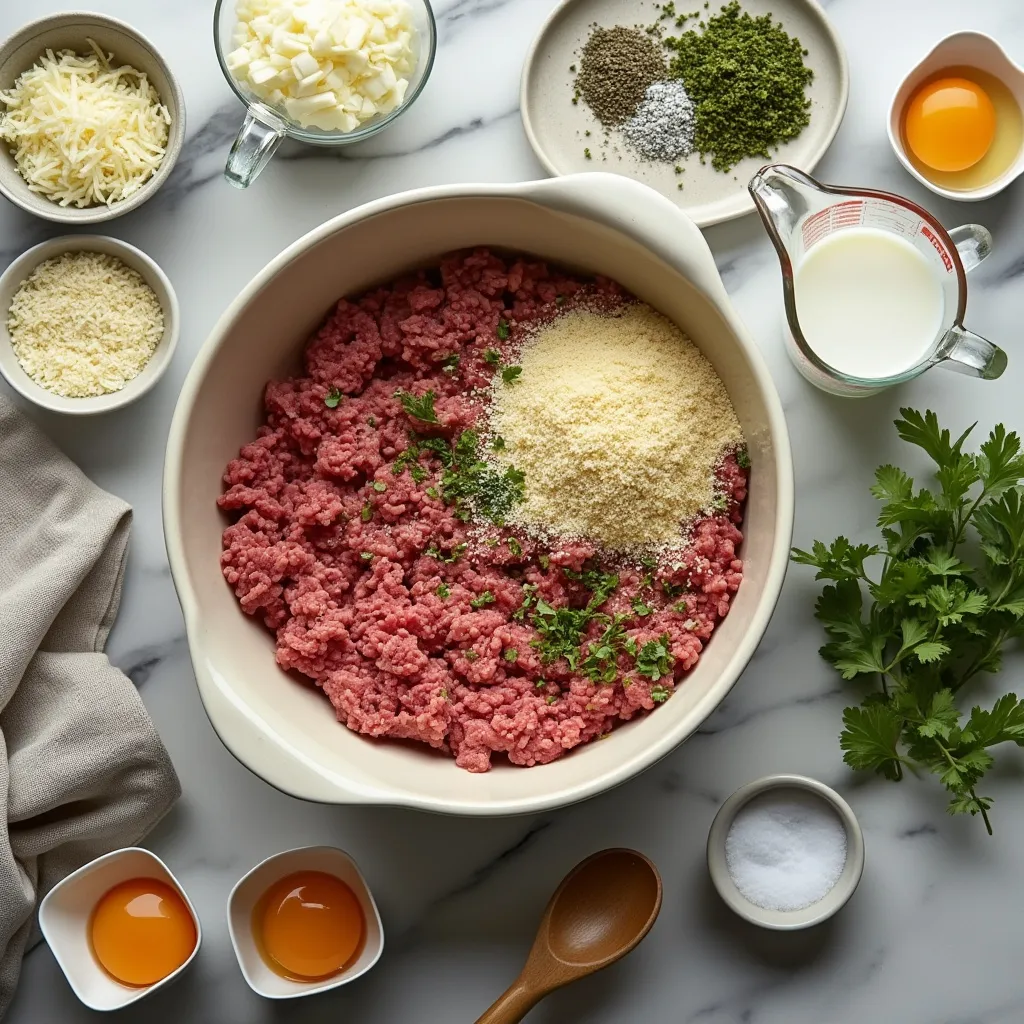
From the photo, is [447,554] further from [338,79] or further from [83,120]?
[83,120]

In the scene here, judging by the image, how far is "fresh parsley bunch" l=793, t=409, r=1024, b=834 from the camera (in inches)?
88.8

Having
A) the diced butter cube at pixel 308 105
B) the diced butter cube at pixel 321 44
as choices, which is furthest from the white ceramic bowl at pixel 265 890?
the diced butter cube at pixel 321 44

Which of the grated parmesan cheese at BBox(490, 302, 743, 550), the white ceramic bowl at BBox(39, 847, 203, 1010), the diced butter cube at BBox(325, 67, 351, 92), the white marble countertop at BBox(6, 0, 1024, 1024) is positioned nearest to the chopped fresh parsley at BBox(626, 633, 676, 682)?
the grated parmesan cheese at BBox(490, 302, 743, 550)

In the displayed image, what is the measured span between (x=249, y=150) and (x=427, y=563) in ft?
3.20

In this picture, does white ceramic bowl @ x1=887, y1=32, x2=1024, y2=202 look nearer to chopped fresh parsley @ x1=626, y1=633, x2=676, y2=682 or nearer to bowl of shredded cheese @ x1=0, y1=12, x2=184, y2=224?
chopped fresh parsley @ x1=626, y1=633, x2=676, y2=682

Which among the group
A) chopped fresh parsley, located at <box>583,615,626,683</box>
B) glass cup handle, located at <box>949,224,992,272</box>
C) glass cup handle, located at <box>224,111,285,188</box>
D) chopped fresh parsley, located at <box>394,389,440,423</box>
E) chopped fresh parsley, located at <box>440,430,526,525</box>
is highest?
glass cup handle, located at <box>949,224,992,272</box>

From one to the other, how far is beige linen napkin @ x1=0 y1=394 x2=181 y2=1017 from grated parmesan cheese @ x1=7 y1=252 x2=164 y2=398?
0.15 metres

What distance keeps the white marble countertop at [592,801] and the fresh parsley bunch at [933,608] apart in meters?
0.12

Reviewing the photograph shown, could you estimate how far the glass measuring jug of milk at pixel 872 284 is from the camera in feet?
7.45

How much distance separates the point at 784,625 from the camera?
243cm

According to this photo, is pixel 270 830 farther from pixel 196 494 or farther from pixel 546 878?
pixel 196 494

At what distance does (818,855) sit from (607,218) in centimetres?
146

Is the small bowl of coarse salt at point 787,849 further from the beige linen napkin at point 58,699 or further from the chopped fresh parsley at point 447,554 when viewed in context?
the beige linen napkin at point 58,699

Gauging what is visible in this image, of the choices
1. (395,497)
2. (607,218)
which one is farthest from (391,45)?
(395,497)
